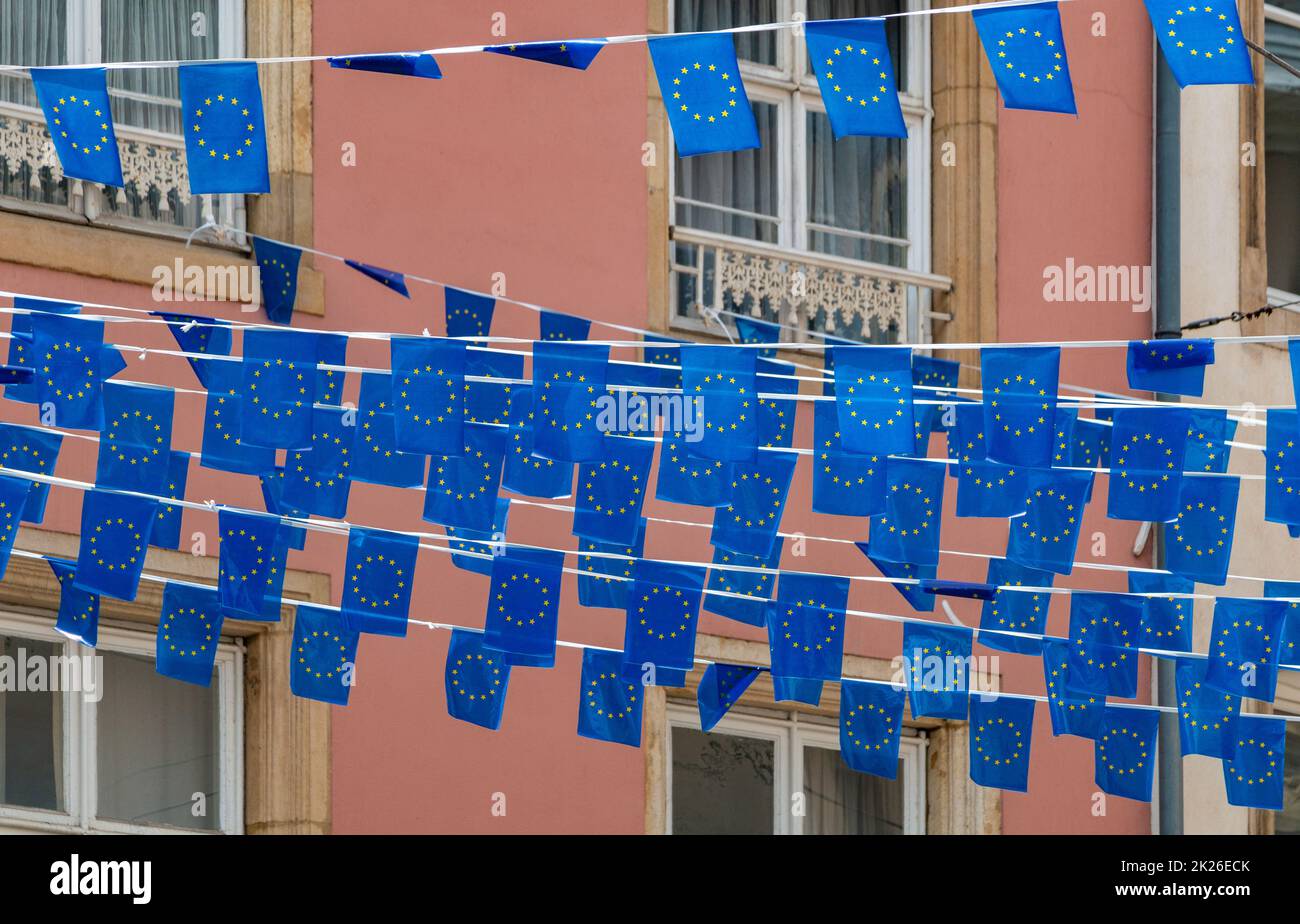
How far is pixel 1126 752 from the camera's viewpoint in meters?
Result: 11.1

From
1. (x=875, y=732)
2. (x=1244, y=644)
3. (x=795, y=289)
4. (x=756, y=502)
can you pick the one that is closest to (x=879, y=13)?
(x=795, y=289)

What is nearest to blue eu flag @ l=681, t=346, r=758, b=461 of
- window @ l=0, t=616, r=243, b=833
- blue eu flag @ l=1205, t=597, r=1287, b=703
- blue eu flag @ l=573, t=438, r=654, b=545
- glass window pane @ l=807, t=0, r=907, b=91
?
blue eu flag @ l=573, t=438, r=654, b=545

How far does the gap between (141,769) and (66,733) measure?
13.7 inches

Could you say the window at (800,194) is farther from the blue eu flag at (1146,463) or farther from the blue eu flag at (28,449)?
the blue eu flag at (28,449)

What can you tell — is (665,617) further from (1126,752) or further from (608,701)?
(1126,752)

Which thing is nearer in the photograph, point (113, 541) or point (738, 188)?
point (113, 541)

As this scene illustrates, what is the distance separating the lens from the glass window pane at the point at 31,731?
1160 cm

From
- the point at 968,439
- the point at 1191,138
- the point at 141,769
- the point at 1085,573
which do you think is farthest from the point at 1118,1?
the point at 141,769

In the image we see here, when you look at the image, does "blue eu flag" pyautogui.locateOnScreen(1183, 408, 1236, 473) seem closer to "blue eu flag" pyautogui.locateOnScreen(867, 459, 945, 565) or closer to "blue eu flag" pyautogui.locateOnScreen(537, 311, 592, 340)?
"blue eu flag" pyautogui.locateOnScreen(867, 459, 945, 565)

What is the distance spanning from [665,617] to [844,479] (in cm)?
68

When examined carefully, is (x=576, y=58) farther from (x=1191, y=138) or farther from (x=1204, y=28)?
(x=1191, y=138)

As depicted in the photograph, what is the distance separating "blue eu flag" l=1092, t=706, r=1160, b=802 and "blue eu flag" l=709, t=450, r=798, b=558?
147cm

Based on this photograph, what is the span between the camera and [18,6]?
474 inches

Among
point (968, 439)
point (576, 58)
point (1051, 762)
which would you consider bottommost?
point (1051, 762)
